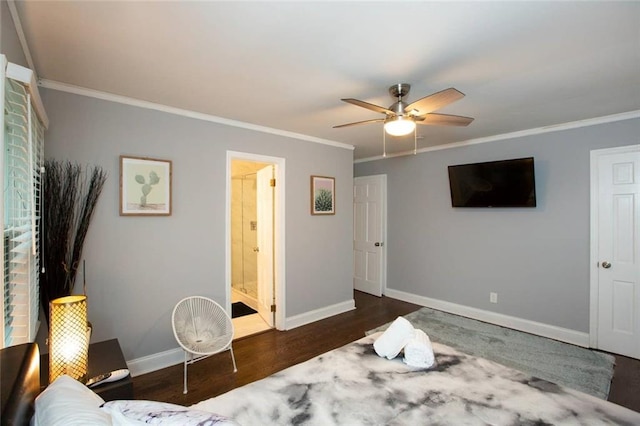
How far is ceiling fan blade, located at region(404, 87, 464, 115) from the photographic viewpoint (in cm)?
179

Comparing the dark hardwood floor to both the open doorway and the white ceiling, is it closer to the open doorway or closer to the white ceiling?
the open doorway

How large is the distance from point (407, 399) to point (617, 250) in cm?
310

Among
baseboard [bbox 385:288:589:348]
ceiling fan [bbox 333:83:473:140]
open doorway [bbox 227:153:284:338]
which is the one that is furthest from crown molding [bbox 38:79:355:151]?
baseboard [bbox 385:288:589:348]

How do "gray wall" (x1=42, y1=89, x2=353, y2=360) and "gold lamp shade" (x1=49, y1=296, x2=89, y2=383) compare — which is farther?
"gray wall" (x1=42, y1=89, x2=353, y2=360)

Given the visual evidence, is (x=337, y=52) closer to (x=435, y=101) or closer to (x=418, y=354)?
(x=435, y=101)

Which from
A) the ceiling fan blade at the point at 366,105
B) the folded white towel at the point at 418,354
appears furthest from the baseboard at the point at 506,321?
the ceiling fan blade at the point at 366,105

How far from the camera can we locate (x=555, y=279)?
11.1ft

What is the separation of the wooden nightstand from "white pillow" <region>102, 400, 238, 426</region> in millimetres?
698

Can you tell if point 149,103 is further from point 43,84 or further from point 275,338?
point 275,338

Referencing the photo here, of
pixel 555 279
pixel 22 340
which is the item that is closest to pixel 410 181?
pixel 555 279

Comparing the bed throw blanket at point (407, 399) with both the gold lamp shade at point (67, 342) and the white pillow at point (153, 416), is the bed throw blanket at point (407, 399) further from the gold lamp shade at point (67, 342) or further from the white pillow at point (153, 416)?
the gold lamp shade at point (67, 342)

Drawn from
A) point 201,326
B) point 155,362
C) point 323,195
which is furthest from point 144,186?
point 323,195

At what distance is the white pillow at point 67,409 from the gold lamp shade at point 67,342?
60 cm

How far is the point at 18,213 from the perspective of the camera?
1.48m
